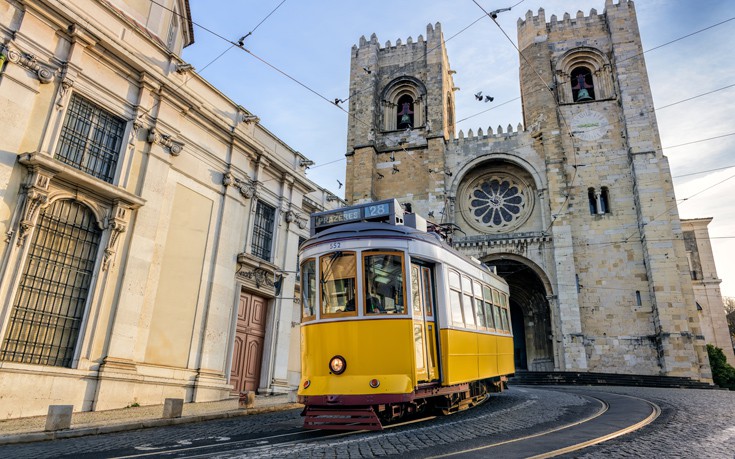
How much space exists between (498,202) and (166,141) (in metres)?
21.1

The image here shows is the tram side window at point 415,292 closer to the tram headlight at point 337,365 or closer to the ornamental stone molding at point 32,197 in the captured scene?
the tram headlight at point 337,365

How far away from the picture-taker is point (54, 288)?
8.46m

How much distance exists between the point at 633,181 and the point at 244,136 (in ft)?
68.8

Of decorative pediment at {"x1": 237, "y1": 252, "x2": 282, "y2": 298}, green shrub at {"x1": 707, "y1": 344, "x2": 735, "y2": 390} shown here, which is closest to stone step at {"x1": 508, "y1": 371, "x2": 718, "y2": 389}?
green shrub at {"x1": 707, "y1": 344, "x2": 735, "y2": 390}

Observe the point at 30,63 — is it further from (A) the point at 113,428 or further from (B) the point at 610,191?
(B) the point at 610,191

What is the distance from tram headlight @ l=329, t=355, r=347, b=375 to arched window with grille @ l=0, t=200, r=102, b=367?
5695 mm

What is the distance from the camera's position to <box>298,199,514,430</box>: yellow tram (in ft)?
19.7

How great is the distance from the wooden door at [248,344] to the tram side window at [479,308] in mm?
7194

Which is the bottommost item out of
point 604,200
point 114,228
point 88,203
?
point 114,228

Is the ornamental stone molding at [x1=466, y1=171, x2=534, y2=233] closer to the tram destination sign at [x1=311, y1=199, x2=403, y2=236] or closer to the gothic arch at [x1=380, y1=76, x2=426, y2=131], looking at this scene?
the gothic arch at [x1=380, y1=76, x2=426, y2=131]

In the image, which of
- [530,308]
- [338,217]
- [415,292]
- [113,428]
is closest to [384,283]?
[415,292]

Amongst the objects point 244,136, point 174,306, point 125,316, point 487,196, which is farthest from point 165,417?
point 487,196

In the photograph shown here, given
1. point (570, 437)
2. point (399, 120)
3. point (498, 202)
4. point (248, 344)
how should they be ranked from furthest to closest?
1. point (399, 120)
2. point (498, 202)
3. point (248, 344)
4. point (570, 437)

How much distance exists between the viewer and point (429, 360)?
660cm
